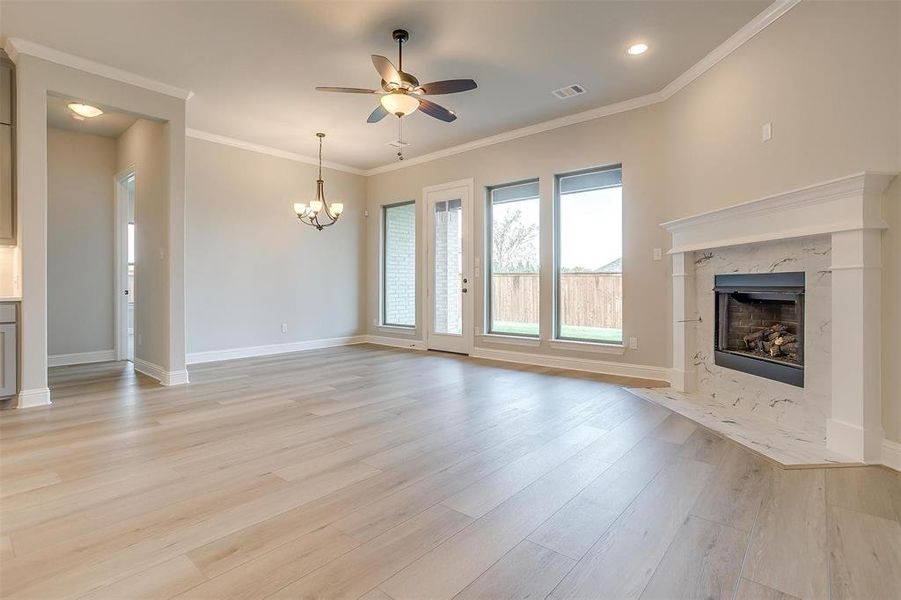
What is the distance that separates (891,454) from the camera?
2.39m

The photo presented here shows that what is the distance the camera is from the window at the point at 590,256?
4.90 meters

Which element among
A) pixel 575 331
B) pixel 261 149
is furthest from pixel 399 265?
pixel 575 331

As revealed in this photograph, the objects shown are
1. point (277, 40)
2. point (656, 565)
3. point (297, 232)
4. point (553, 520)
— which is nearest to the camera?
point (656, 565)

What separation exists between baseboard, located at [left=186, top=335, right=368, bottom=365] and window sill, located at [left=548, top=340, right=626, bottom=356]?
357 cm

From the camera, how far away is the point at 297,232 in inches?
261

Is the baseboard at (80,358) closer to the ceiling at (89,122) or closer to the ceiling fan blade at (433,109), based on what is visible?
the ceiling at (89,122)

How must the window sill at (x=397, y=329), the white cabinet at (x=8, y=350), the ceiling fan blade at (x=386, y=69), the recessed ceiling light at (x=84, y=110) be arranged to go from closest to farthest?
the ceiling fan blade at (x=386, y=69) < the white cabinet at (x=8, y=350) < the recessed ceiling light at (x=84, y=110) < the window sill at (x=397, y=329)

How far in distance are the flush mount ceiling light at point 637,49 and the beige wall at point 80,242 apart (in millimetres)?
6460

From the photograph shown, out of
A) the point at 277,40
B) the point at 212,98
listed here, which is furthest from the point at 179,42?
the point at 212,98

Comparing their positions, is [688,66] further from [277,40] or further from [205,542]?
[205,542]

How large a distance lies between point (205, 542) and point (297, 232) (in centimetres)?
553

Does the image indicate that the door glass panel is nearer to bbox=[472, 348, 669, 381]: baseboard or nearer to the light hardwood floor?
bbox=[472, 348, 669, 381]: baseboard

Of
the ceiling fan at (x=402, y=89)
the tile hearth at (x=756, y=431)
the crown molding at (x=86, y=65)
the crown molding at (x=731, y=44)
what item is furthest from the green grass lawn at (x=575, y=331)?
the crown molding at (x=86, y=65)

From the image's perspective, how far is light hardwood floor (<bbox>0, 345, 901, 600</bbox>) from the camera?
1.43 meters
